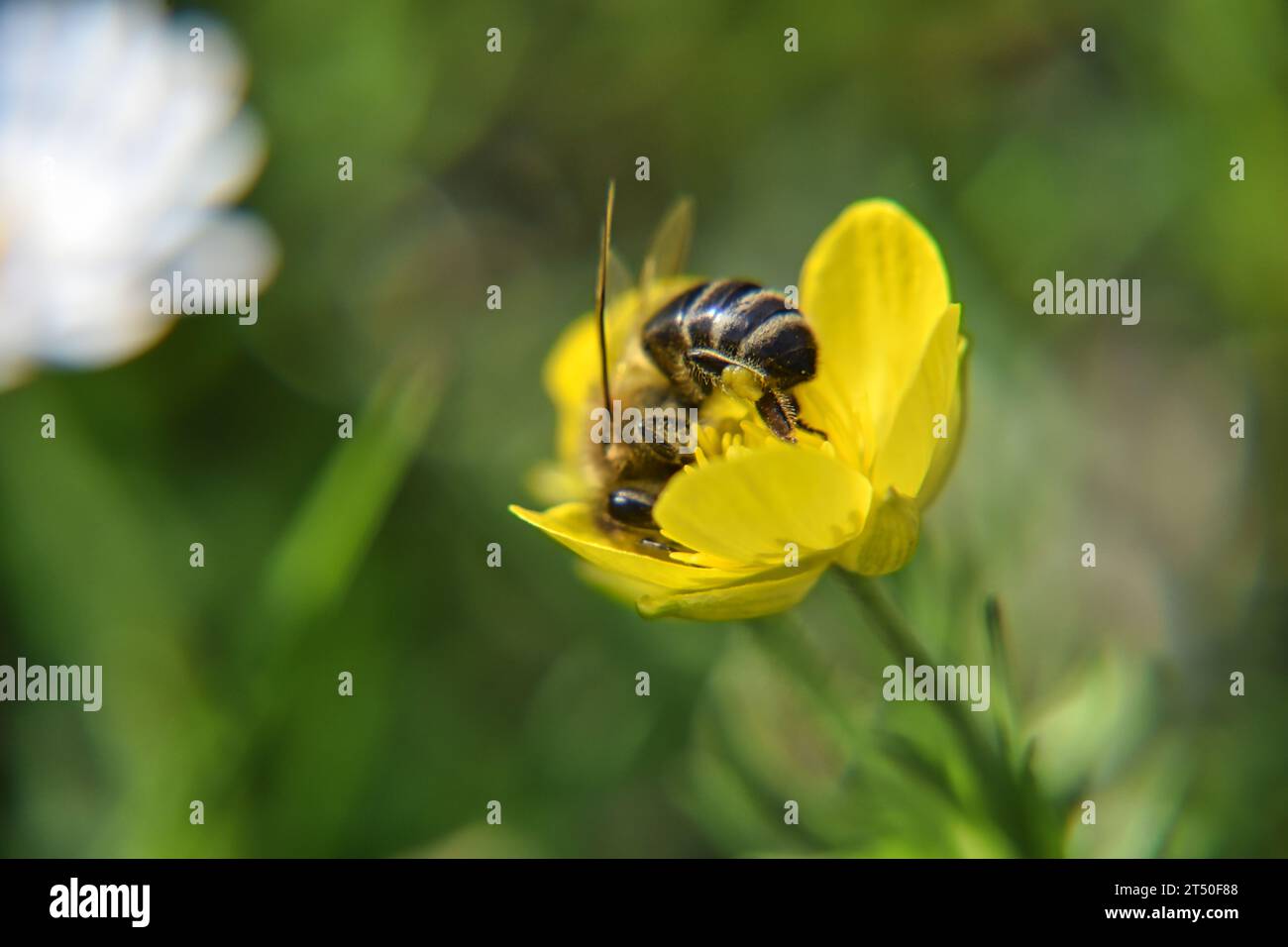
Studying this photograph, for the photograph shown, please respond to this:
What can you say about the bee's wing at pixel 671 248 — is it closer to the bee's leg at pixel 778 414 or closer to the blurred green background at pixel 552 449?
the bee's leg at pixel 778 414

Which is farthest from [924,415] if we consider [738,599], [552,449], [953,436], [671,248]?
[552,449]

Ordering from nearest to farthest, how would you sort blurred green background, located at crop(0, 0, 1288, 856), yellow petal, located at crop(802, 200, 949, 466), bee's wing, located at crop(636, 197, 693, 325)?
yellow petal, located at crop(802, 200, 949, 466), bee's wing, located at crop(636, 197, 693, 325), blurred green background, located at crop(0, 0, 1288, 856)

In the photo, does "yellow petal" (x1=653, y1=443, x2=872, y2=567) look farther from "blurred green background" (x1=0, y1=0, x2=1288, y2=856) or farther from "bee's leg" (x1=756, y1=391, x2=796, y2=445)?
"blurred green background" (x1=0, y1=0, x2=1288, y2=856)

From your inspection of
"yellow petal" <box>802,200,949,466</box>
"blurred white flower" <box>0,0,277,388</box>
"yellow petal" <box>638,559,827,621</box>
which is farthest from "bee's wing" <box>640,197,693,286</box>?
"blurred white flower" <box>0,0,277,388</box>

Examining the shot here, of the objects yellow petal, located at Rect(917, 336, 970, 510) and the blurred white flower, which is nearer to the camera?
yellow petal, located at Rect(917, 336, 970, 510)

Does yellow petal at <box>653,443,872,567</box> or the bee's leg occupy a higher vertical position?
the bee's leg

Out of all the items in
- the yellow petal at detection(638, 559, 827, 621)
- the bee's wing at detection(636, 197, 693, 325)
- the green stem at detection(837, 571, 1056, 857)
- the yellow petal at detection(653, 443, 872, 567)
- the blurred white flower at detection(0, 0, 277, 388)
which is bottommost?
the green stem at detection(837, 571, 1056, 857)

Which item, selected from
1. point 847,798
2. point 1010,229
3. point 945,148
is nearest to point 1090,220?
point 1010,229
